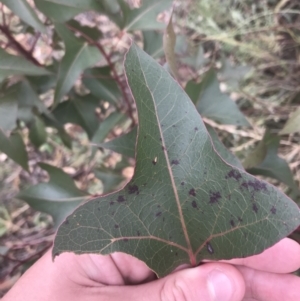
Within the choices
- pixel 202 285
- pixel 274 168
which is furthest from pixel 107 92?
pixel 202 285

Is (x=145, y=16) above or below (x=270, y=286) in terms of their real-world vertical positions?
above

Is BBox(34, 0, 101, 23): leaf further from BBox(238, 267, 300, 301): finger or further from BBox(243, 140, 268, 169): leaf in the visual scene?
BBox(238, 267, 300, 301): finger

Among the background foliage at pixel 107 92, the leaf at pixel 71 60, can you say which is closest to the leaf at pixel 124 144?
the background foliage at pixel 107 92

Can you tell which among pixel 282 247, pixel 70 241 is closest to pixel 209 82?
pixel 282 247

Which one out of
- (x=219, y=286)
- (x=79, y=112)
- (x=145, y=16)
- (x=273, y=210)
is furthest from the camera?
(x=79, y=112)

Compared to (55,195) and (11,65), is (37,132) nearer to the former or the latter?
(55,195)

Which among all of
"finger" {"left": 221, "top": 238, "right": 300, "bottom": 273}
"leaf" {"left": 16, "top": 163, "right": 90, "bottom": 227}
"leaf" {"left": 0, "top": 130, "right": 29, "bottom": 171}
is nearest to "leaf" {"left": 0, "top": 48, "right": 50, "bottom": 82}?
"leaf" {"left": 0, "top": 130, "right": 29, "bottom": 171}
